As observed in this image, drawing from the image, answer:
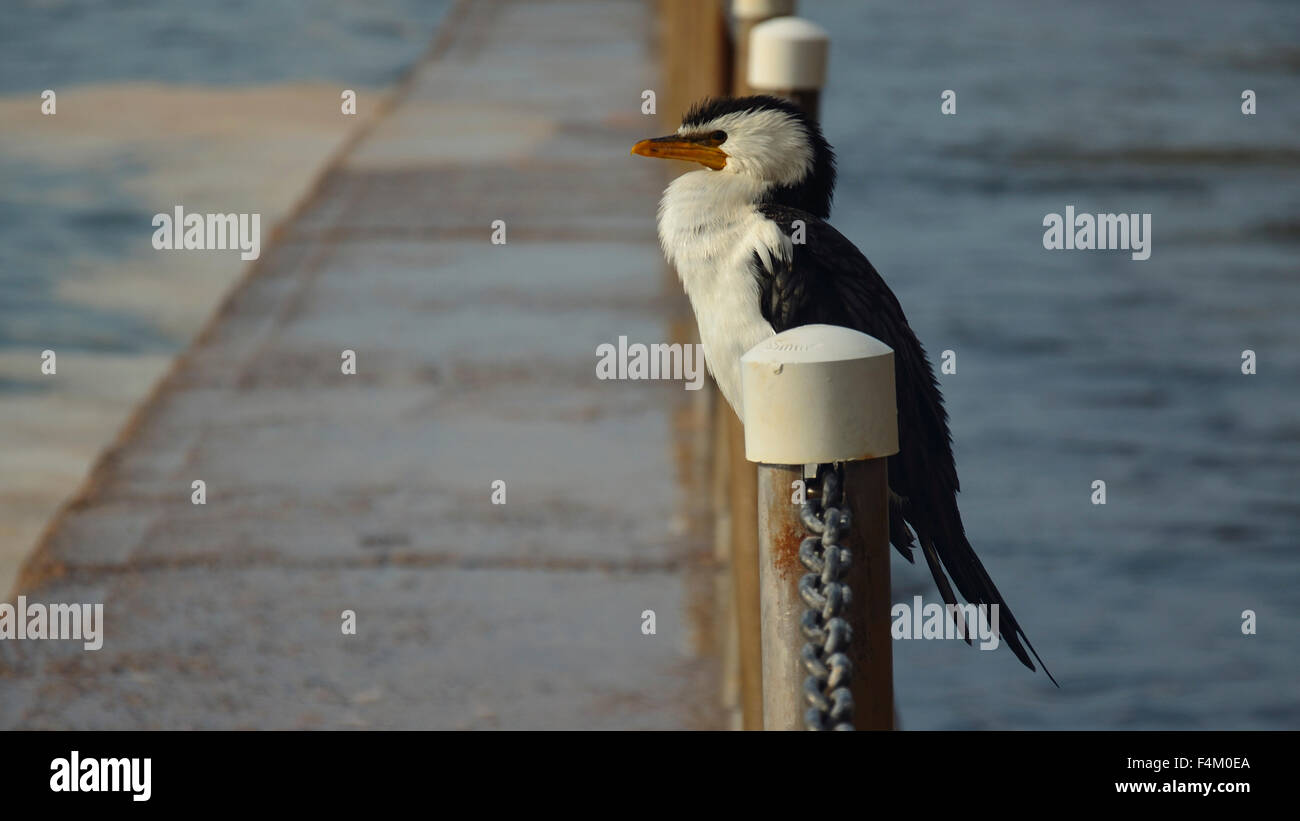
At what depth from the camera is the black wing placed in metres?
2.76

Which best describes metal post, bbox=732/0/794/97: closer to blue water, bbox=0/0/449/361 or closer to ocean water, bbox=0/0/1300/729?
ocean water, bbox=0/0/1300/729

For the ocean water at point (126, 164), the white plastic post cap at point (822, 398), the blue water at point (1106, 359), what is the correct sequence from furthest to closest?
1. the ocean water at point (126, 164)
2. the blue water at point (1106, 359)
3. the white plastic post cap at point (822, 398)

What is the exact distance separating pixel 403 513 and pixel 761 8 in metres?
2.06

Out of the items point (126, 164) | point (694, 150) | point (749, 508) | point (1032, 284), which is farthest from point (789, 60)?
point (126, 164)

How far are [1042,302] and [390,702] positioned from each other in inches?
254

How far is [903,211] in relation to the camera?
12.3 metres

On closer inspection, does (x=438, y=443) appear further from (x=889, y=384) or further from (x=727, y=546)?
(x=889, y=384)

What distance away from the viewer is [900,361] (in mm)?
2793

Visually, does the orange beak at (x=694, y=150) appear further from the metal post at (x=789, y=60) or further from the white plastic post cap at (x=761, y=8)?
the white plastic post cap at (x=761, y=8)

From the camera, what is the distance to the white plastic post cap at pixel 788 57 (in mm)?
4148

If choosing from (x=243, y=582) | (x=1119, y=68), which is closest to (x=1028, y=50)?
(x=1119, y=68)

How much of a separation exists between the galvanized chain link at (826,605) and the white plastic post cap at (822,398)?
48mm

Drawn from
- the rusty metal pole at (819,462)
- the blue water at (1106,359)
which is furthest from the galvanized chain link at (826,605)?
the blue water at (1106,359)

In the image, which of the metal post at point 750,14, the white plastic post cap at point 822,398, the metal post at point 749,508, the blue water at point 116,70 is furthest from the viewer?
the blue water at point 116,70
